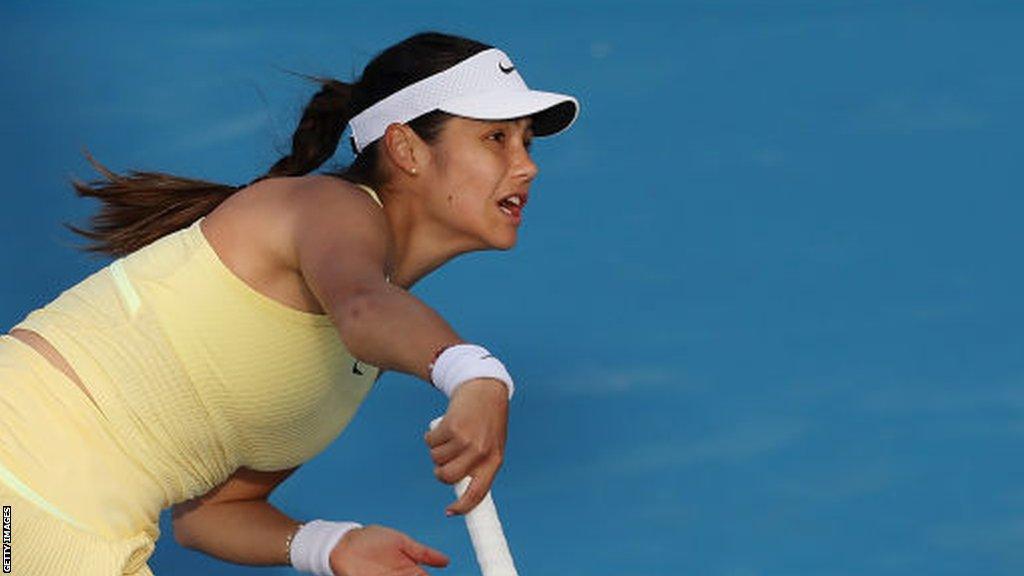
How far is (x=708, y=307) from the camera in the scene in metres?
6.57

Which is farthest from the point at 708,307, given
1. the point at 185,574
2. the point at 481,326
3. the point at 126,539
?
the point at 126,539

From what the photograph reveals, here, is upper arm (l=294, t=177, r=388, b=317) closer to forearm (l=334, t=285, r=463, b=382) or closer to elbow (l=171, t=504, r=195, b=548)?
forearm (l=334, t=285, r=463, b=382)

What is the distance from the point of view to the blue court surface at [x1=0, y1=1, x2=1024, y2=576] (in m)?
5.88

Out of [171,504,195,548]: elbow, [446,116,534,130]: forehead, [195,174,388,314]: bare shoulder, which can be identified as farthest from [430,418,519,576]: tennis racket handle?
[171,504,195,548]: elbow

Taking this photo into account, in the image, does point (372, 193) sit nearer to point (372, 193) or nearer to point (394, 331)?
point (372, 193)

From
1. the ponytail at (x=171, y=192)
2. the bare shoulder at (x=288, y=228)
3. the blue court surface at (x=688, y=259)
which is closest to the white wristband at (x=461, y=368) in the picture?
the bare shoulder at (x=288, y=228)

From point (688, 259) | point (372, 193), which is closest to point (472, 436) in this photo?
point (372, 193)

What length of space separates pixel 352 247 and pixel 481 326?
2.86m

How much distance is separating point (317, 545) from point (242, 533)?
15cm

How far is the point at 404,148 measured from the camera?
398 cm

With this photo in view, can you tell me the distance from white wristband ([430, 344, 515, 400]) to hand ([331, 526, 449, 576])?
2.17ft

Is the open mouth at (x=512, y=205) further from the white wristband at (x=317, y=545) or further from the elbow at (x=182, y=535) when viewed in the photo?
the elbow at (x=182, y=535)

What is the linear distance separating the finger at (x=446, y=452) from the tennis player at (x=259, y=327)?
16 cm

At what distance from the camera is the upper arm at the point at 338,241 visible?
3.43 metres
